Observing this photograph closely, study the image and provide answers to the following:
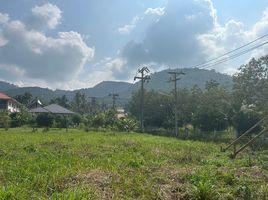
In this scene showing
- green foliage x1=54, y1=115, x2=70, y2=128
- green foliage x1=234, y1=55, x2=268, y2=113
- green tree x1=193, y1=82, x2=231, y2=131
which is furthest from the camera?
green foliage x1=54, y1=115, x2=70, y2=128

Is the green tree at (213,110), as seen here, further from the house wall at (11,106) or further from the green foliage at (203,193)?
the house wall at (11,106)

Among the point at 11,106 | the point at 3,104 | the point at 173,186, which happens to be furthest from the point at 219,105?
the point at 11,106

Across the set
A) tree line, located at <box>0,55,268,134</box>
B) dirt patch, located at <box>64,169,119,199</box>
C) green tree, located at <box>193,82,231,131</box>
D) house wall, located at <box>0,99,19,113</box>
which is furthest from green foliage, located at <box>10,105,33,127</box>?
dirt patch, located at <box>64,169,119,199</box>

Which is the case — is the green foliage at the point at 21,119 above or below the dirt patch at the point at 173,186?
above

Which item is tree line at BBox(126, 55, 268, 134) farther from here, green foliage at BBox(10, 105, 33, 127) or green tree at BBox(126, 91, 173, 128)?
green foliage at BBox(10, 105, 33, 127)

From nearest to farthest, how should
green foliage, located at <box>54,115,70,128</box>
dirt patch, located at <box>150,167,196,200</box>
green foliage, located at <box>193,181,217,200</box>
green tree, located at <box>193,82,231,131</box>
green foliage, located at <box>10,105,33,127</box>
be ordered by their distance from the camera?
green foliage, located at <box>193,181,217,200</box> → dirt patch, located at <box>150,167,196,200</box> → green tree, located at <box>193,82,231,131</box> → green foliage, located at <box>54,115,70,128</box> → green foliage, located at <box>10,105,33,127</box>

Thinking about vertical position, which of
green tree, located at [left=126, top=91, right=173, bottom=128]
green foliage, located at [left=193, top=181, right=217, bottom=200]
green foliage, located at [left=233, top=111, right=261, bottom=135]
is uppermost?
green tree, located at [left=126, top=91, right=173, bottom=128]

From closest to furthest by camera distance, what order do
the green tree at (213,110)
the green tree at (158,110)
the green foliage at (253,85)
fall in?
the green foliage at (253,85), the green tree at (213,110), the green tree at (158,110)

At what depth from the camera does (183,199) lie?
11.0 metres

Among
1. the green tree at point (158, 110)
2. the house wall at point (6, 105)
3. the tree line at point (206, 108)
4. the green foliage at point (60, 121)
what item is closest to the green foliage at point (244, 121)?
the tree line at point (206, 108)

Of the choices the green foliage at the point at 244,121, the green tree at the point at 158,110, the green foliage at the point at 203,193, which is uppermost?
the green tree at the point at 158,110

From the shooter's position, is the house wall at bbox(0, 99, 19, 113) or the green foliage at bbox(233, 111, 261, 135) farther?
the house wall at bbox(0, 99, 19, 113)

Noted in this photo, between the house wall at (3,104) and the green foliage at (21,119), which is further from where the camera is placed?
the house wall at (3,104)

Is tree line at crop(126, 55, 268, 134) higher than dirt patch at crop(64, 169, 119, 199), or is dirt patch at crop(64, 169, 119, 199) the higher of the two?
tree line at crop(126, 55, 268, 134)
